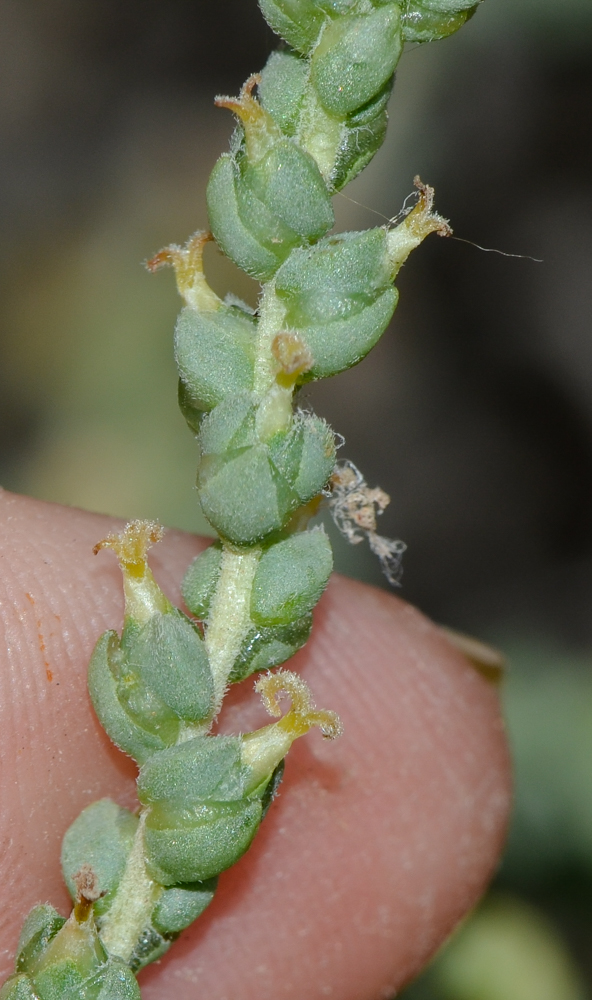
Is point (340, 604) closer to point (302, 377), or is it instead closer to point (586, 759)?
point (302, 377)

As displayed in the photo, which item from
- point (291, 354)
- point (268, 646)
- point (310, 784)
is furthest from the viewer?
point (310, 784)

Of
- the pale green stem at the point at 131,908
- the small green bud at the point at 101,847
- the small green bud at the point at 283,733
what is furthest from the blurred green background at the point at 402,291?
the small green bud at the point at 283,733

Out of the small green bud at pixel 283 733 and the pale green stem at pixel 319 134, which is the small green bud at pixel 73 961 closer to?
the small green bud at pixel 283 733

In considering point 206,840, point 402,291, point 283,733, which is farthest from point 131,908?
point 402,291

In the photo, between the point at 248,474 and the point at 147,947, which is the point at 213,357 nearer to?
the point at 248,474

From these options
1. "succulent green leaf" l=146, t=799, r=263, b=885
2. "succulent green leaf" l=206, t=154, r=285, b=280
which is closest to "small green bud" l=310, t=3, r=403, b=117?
"succulent green leaf" l=206, t=154, r=285, b=280

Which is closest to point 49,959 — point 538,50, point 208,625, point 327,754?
point 208,625
